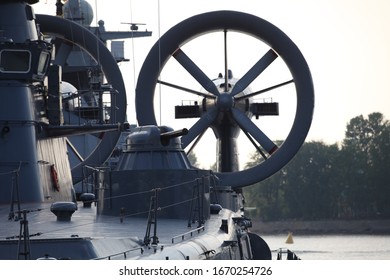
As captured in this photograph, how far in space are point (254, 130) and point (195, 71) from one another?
2.23 metres

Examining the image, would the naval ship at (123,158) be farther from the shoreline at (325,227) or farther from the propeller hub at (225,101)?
the shoreline at (325,227)

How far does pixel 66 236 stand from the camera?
15.4 meters

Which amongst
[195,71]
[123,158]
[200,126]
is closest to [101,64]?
[195,71]

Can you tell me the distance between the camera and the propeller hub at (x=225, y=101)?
32403 mm

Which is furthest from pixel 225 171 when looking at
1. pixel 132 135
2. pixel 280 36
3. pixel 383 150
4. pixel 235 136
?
pixel 132 135

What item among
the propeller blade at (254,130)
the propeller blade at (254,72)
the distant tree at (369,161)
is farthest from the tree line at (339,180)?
the propeller blade at (254,72)

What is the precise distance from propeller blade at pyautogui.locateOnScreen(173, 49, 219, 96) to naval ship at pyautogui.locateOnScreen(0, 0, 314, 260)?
2cm

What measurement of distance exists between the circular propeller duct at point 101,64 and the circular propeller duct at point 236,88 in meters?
1.14

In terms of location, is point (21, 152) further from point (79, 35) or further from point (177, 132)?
point (79, 35)

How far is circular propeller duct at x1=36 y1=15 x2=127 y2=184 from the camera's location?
2939 cm

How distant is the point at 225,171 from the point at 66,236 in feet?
60.5

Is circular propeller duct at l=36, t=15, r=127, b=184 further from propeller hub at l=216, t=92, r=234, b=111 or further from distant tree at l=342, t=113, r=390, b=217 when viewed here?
distant tree at l=342, t=113, r=390, b=217

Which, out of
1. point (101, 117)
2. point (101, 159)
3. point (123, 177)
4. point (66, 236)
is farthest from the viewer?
point (101, 159)

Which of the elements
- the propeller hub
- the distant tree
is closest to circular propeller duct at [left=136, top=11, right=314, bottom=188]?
the propeller hub
